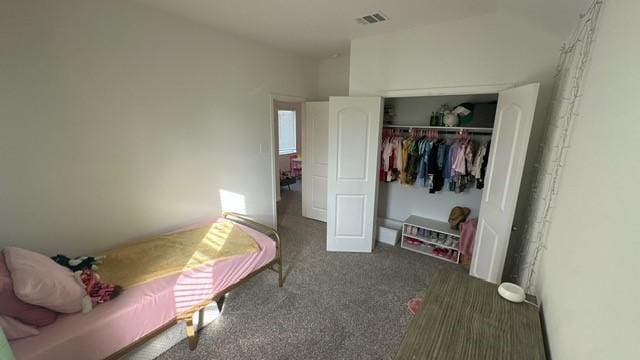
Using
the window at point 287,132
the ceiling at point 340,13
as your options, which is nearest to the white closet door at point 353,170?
the ceiling at point 340,13

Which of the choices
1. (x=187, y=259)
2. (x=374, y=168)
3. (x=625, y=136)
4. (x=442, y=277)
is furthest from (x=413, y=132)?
(x=187, y=259)

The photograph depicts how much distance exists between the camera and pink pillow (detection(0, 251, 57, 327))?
1202mm

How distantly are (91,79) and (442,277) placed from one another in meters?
2.82

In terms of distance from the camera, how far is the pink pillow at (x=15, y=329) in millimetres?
1186

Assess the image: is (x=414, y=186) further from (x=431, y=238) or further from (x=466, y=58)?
(x=466, y=58)

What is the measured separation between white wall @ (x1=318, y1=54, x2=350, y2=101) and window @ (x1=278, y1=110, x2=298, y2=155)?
2371mm

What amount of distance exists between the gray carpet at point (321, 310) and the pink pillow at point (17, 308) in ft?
2.62

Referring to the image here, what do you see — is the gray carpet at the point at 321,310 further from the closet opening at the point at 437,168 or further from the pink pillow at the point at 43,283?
the pink pillow at the point at 43,283

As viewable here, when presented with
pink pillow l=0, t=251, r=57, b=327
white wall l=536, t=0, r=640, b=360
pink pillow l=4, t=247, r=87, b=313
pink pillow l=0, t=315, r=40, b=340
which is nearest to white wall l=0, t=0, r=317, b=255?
pink pillow l=4, t=247, r=87, b=313

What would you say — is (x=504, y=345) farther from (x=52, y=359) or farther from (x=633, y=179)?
(x=52, y=359)

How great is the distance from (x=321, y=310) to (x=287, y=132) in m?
4.92

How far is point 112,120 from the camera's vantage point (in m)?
2.01

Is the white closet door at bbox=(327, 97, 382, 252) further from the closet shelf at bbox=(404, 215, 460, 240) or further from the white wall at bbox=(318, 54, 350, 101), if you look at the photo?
the white wall at bbox=(318, 54, 350, 101)

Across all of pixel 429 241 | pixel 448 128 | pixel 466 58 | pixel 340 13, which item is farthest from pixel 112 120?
pixel 429 241
